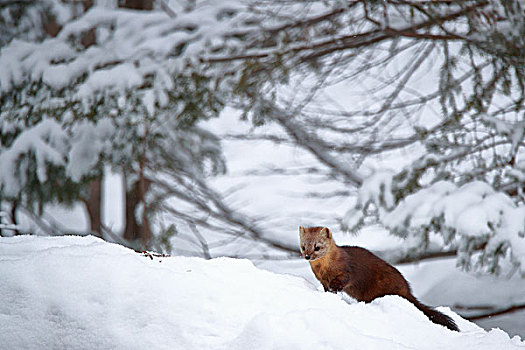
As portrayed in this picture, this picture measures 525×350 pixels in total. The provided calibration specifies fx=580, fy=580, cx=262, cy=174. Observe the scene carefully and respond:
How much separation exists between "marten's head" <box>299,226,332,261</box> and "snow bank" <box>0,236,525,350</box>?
736 mm

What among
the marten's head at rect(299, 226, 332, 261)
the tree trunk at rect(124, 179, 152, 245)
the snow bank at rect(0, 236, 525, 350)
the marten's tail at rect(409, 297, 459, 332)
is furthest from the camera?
the tree trunk at rect(124, 179, 152, 245)

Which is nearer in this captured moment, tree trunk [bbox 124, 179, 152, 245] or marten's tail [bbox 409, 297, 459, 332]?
marten's tail [bbox 409, 297, 459, 332]

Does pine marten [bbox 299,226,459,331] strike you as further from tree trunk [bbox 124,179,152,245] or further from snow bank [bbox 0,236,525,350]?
tree trunk [bbox 124,179,152,245]

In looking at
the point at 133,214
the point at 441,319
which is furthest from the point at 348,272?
the point at 133,214

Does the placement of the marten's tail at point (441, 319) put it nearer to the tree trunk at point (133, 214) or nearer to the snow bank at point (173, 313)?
the snow bank at point (173, 313)

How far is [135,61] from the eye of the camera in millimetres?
5637

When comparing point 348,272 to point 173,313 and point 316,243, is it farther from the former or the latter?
point 173,313

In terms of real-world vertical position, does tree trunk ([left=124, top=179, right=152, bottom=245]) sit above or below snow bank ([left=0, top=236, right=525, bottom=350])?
below

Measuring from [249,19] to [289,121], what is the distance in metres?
1.41

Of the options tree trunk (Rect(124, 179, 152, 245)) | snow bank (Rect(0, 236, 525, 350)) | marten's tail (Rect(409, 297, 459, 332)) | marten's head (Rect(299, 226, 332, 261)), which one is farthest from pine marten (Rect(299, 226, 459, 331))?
tree trunk (Rect(124, 179, 152, 245))

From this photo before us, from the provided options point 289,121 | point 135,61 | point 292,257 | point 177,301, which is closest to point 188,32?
point 135,61

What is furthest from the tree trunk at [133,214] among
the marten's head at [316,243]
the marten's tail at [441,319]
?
the marten's tail at [441,319]

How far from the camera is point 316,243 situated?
2.83 m

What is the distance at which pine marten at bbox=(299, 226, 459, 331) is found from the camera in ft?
9.33
